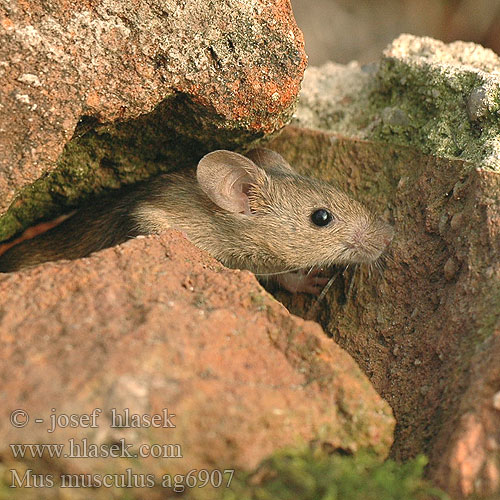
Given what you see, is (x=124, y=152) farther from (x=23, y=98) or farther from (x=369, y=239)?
(x=369, y=239)

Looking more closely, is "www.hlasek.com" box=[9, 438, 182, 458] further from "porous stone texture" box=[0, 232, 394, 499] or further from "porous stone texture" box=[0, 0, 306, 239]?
"porous stone texture" box=[0, 0, 306, 239]

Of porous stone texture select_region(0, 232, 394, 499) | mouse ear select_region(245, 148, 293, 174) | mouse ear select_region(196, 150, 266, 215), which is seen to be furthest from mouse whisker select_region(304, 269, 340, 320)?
porous stone texture select_region(0, 232, 394, 499)

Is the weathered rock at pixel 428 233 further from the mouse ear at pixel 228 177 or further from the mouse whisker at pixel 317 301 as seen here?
the mouse ear at pixel 228 177

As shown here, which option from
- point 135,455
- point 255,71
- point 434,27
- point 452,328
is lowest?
point 135,455

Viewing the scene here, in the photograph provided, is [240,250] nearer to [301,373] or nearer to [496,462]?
[301,373]

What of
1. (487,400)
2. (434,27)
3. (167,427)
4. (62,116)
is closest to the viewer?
(167,427)

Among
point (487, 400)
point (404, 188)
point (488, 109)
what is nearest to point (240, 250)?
point (404, 188)

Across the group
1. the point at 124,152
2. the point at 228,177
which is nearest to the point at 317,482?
the point at 228,177
